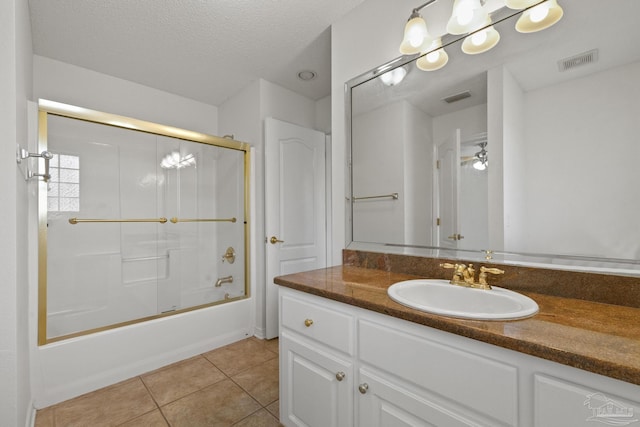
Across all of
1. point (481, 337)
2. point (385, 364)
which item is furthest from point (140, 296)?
point (481, 337)

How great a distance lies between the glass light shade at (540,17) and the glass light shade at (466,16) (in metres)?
0.16

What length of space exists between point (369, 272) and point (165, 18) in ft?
6.88

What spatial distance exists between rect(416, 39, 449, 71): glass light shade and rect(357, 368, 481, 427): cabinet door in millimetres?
1417

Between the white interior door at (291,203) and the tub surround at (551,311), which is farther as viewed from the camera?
the white interior door at (291,203)

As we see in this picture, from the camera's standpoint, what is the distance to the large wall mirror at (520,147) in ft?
3.08

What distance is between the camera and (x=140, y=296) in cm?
238

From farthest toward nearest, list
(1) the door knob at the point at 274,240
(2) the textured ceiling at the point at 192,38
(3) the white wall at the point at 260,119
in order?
(3) the white wall at the point at 260,119, (1) the door knob at the point at 274,240, (2) the textured ceiling at the point at 192,38

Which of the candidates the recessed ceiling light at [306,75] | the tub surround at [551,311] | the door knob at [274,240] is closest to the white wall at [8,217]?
the tub surround at [551,311]

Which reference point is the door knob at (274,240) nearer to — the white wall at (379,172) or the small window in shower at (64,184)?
the white wall at (379,172)

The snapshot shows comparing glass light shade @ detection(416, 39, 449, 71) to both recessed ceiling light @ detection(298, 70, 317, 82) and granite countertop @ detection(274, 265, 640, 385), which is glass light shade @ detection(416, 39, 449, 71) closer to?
granite countertop @ detection(274, 265, 640, 385)

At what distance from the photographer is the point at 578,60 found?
101 cm

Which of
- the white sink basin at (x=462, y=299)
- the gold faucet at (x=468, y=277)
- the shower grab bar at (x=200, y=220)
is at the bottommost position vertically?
the white sink basin at (x=462, y=299)

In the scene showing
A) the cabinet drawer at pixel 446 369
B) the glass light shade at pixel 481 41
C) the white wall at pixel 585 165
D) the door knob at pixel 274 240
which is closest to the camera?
the cabinet drawer at pixel 446 369

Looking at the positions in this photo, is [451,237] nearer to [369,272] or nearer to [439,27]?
[369,272]
